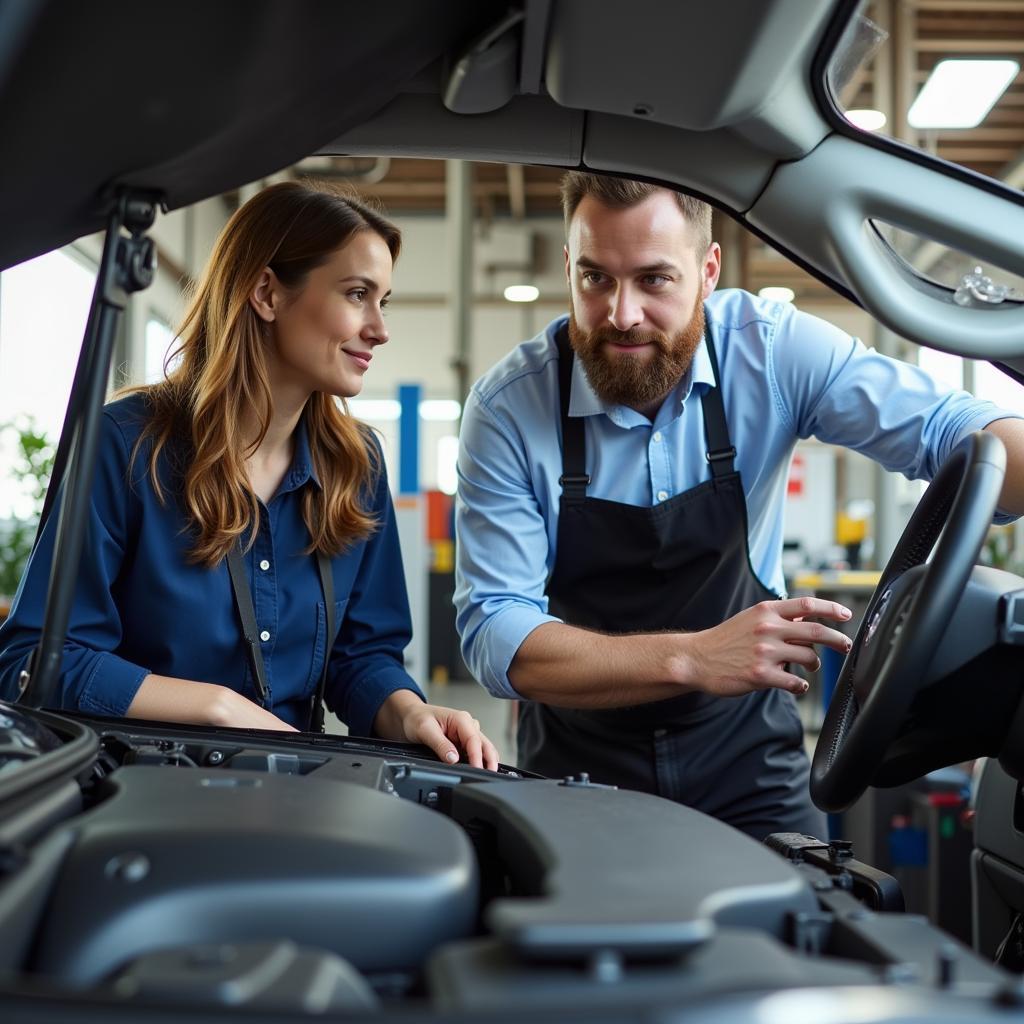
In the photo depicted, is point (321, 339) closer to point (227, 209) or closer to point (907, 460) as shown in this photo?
point (907, 460)

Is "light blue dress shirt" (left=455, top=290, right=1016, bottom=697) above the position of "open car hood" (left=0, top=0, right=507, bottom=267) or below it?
below

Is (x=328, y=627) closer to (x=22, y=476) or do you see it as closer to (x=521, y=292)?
(x=22, y=476)

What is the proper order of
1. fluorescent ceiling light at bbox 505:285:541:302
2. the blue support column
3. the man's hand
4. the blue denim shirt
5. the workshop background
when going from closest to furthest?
the man's hand < the blue denim shirt < the workshop background < the blue support column < fluorescent ceiling light at bbox 505:285:541:302

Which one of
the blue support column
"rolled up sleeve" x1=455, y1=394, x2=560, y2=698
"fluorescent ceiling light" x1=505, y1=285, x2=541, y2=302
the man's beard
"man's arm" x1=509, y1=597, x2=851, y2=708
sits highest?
"fluorescent ceiling light" x1=505, y1=285, x2=541, y2=302

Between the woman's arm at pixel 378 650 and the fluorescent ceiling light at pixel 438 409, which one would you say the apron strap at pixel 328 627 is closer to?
the woman's arm at pixel 378 650

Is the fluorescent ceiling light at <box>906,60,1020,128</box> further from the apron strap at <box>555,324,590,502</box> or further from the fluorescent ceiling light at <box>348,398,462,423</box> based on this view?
the fluorescent ceiling light at <box>348,398,462,423</box>

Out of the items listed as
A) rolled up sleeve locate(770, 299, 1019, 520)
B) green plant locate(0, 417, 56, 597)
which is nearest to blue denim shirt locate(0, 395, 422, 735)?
rolled up sleeve locate(770, 299, 1019, 520)

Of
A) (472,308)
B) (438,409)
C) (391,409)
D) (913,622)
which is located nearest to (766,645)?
(913,622)

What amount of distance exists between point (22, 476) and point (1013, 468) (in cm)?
514

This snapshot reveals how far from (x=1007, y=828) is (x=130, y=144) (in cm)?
116

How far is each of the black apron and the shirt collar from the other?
0.06 feet

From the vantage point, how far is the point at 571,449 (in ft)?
5.86

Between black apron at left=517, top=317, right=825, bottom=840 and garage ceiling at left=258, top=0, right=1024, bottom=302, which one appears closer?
black apron at left=517, top=317, right=825, bottom=840

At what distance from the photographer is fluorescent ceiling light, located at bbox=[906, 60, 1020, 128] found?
5.16m
